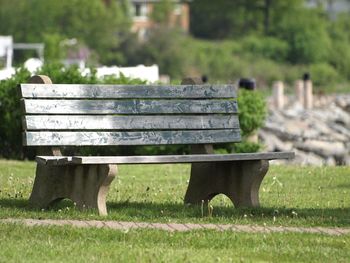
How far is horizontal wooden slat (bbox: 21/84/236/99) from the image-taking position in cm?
1155

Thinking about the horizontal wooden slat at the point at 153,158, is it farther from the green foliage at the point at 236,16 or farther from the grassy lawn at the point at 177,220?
the green foliage at the point at 236,16

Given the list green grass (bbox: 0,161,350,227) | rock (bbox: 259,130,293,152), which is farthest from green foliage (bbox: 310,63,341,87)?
green grass (bbox: 0,161,350,227)

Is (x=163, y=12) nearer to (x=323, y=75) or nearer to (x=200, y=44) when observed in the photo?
(x=200, y=44)

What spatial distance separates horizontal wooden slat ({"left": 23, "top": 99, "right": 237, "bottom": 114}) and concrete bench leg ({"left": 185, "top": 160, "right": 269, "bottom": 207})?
20.4 inches

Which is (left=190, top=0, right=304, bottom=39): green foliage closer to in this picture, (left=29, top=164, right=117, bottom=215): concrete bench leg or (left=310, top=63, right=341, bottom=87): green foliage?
(left=310, top=63, right=341, bottom=87): green foliage

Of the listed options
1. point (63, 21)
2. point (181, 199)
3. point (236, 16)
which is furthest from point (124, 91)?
point (236, 16)

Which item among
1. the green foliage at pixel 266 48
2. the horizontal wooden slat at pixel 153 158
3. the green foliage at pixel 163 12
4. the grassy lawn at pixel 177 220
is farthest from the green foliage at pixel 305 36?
the horizontal wooden slat at pixel 153 158

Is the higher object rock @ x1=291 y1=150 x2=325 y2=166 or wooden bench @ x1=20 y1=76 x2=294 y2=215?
wooden bench @ x1=20 y1=76 x2=294 y2=215

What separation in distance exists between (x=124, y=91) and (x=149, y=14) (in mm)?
95425

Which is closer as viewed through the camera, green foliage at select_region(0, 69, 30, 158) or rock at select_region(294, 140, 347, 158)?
green foliage at select_region(0, 69, 30, 158)

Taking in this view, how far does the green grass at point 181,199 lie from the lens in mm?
11133

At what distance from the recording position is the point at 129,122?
11852 mm

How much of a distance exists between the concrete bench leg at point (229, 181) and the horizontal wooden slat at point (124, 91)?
644 mm

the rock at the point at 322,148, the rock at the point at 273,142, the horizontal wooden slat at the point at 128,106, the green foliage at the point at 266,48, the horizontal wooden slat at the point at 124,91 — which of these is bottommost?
the rock at the point at 322,148
